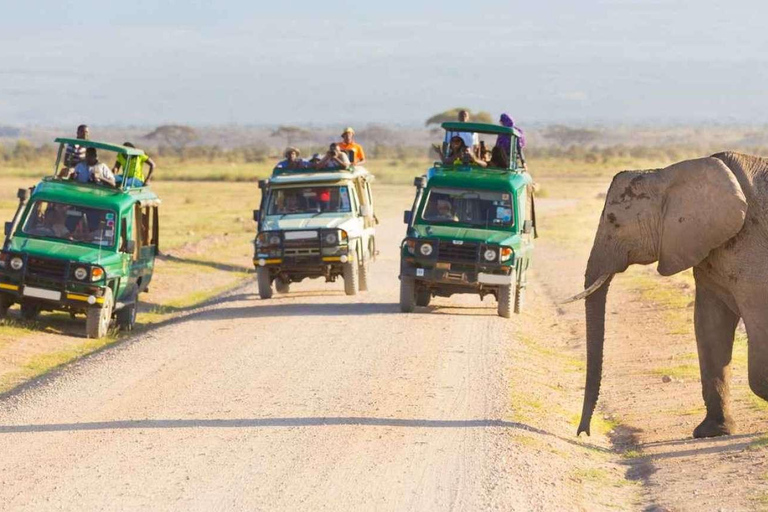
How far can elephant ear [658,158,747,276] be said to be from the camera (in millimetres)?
12227

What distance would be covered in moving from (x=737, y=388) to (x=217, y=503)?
756 centimetres

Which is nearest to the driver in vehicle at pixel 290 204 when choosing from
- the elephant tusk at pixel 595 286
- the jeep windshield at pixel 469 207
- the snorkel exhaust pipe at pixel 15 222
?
the jeep windshield at pixel 469 207

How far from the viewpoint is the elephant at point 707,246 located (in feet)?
40.4

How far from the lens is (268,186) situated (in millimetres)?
23953

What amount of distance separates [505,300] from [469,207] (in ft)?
5.04

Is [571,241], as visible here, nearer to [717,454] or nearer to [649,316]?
[649,316]

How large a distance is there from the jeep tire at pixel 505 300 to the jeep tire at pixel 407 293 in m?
1.28

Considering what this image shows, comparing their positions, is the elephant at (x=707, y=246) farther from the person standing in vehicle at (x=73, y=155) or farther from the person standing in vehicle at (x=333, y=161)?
the person standing in vehicle at (x=333, y=161)

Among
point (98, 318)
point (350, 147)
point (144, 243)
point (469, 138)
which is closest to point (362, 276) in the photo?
point (350, 147)

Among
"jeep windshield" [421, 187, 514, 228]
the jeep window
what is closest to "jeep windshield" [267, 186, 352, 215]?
"jeep windshield" [421, 187, 514, 228]

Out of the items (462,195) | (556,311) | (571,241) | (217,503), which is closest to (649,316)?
(556,311)

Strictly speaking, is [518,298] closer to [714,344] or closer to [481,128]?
[481,128]

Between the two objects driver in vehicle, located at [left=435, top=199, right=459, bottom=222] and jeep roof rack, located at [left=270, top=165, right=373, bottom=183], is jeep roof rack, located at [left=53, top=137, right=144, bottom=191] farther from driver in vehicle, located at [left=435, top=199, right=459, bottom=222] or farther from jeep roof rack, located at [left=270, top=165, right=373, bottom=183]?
driver in vehicle, located at [left=435, top=199, right=459, bottom=222]

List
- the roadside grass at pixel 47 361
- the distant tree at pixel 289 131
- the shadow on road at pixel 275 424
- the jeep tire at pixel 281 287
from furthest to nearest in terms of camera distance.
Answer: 1. the distant tree at pixel 289 131
2. the jeep tire at pixel 281 287
3. the roadside grass at pixel 47 361
4. the shadow on road at pixel 275 424
